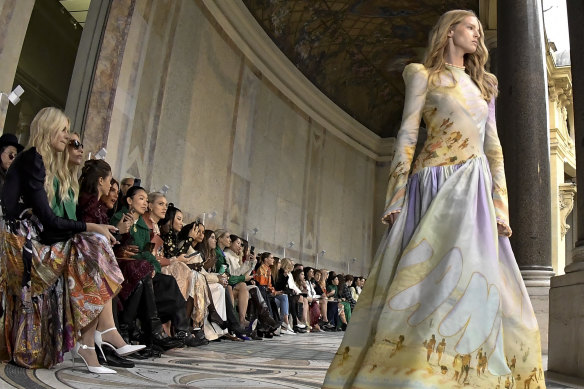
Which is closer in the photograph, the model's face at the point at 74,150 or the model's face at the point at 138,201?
the model's face at the point at 74,150

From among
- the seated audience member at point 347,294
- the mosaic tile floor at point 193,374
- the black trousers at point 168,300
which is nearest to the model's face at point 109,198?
the black trousers at point 168,300

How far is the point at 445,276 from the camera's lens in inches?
89.6

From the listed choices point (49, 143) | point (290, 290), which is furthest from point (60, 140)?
point (290, 290)

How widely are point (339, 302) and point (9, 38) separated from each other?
990 cm

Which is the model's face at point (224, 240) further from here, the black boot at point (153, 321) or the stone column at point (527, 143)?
the stone column at point (527, 143)

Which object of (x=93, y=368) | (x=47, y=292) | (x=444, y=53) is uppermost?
(x=444, y=53)

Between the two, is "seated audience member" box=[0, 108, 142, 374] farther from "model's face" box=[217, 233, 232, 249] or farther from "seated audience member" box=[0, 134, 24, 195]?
"model's face" box=[217, 233, 232, 249]


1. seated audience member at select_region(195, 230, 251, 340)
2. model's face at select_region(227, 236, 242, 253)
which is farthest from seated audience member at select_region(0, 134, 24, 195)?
model's face at select_region(227, 236, 242, 253)

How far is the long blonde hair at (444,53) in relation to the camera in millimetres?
2809

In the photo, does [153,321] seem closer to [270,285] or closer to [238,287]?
[238,287]

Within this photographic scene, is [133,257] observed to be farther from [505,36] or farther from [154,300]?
[505,36]

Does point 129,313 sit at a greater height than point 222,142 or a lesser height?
lesser

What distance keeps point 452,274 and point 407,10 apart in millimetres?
17323

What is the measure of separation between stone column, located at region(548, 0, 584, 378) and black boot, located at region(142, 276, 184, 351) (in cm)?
310
